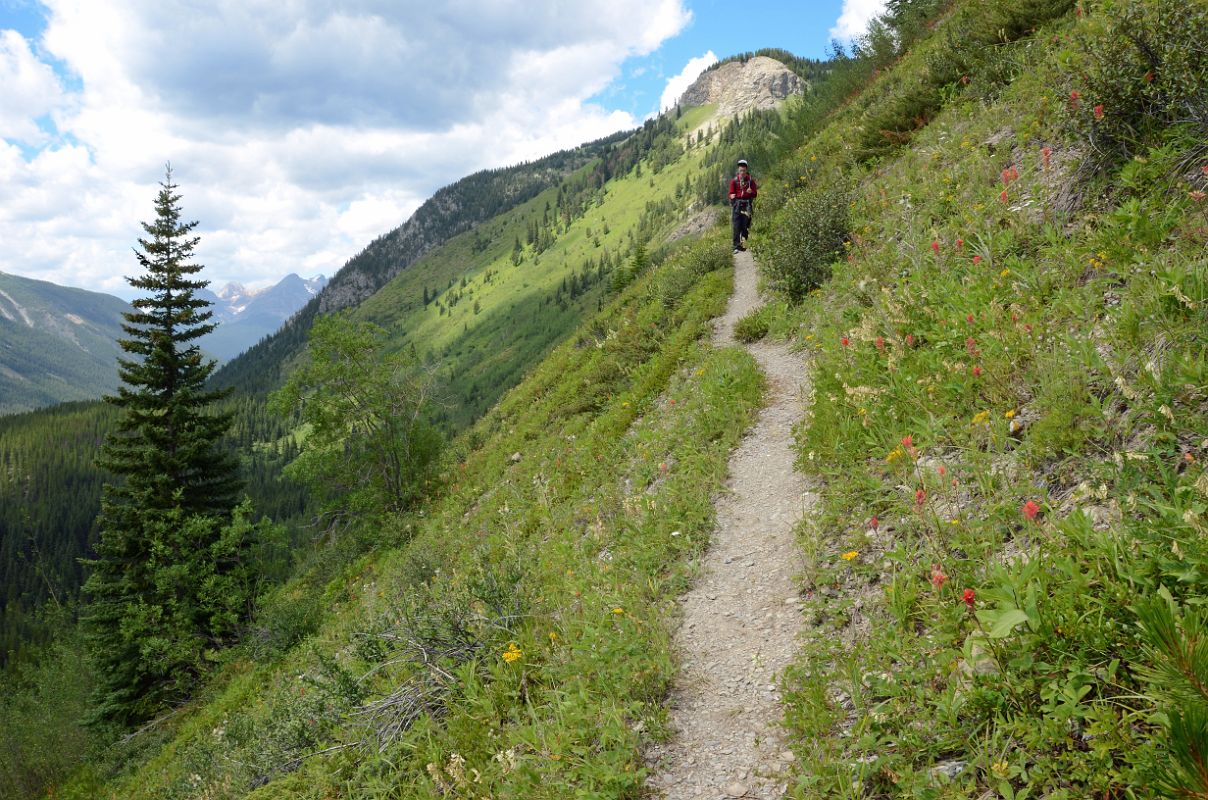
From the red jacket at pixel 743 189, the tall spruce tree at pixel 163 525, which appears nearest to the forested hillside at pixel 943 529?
the red jacket at pixel 743 189

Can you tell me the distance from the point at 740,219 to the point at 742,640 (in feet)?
56.5

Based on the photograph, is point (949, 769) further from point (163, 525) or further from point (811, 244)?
point (163, 525)

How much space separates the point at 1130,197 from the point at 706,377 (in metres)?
6.10

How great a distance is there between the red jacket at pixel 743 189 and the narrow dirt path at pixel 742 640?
12.5 meters

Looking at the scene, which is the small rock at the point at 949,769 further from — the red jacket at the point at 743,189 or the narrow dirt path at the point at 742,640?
the red jacket at the point at 743,189

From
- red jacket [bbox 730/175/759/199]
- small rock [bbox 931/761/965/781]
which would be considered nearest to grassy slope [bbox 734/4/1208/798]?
small rock [bbox 931/761/965/781]

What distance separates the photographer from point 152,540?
25266mm

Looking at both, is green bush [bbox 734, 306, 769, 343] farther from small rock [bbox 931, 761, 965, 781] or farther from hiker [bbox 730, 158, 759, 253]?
small rock [bbox 931, 761, 965, 781]

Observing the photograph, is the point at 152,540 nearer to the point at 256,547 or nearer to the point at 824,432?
the point at 256,547

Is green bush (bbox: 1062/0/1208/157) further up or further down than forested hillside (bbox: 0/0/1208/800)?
further up

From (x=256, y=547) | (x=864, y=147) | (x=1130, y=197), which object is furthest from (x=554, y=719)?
(x=256, y=547)

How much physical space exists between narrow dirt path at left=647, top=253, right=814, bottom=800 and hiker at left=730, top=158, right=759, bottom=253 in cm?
1245

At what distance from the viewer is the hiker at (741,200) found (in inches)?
724

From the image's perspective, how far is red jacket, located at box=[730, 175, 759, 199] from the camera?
18.6 m
